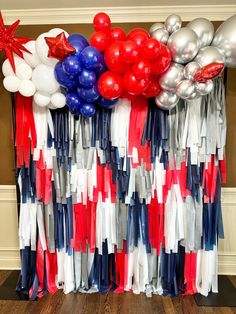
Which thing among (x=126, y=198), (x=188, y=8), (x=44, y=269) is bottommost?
(x=44, y=269)

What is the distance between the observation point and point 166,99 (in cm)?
188

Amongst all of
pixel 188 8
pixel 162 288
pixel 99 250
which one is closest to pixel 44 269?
pixel 99 250

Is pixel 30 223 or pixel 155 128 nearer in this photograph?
pixel 155 128

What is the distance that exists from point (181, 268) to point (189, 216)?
1.51 ft

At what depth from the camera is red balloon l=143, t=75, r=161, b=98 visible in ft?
6.05

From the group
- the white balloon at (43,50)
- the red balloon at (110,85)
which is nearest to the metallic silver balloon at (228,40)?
the red balloon at (110,85)

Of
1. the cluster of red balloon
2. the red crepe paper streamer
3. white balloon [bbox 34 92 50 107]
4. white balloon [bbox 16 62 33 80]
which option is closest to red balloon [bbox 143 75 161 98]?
the cluster of red balloon

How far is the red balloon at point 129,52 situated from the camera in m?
1.69

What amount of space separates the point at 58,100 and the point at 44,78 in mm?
169

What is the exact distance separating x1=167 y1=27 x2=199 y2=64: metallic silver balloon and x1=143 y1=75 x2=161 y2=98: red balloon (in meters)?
0.19

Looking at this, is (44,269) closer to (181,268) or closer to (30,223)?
(30,223)

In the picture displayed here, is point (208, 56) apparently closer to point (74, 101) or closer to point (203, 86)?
point (203, 86)

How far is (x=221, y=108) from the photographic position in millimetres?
2084

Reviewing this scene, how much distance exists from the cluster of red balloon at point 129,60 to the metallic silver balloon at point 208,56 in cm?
20
